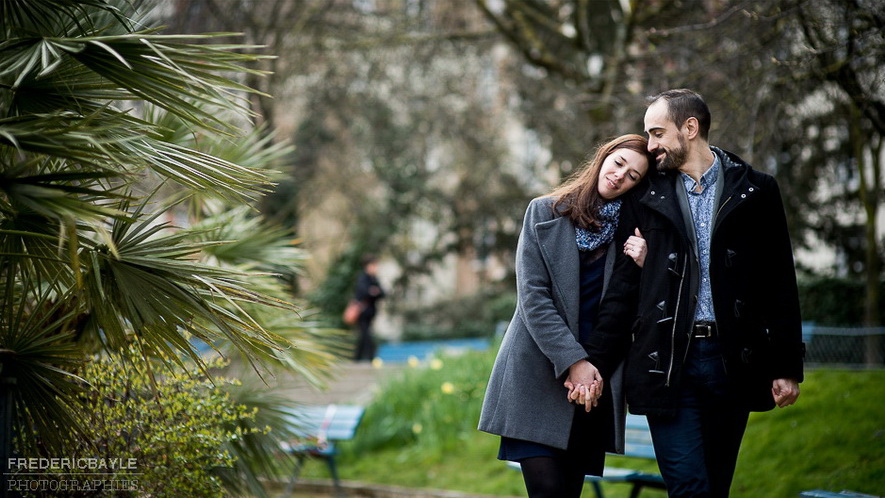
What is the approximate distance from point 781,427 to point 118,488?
5.08m

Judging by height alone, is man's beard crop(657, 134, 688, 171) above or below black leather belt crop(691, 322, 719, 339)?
above

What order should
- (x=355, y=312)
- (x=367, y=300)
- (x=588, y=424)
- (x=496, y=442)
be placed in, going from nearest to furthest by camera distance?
1. (x=588, y=424)
2. (x=496, y=442)
3. (x=355, y=312)
4. (x=367, y=300)

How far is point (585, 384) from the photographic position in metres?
3.57

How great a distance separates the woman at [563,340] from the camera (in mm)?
3602

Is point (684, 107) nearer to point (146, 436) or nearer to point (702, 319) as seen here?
point (702, 319)

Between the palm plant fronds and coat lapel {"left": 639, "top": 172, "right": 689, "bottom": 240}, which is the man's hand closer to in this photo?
coat lapel {"left": 639, "top": 172, "right": 689, "bottom": 240}

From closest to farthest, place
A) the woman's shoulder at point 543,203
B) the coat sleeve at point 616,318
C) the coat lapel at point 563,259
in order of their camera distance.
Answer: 1. the coat sleeve at point 616,318
2. the coat lapel at point 563,259
3. the woman's shoulder at point 543,203

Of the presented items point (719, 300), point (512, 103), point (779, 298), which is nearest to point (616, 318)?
point (719, 300)

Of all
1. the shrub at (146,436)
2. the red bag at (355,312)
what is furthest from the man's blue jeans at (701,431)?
the red bag at (355,312)

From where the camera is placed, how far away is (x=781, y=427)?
7125 mm

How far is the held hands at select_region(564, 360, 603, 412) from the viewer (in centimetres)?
356

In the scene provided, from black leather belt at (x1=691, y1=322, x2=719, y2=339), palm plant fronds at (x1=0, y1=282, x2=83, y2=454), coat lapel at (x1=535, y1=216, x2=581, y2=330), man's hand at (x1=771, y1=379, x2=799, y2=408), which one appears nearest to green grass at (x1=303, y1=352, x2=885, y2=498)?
man's hand at (x1=771, y1=379, x2=799, y2=408)

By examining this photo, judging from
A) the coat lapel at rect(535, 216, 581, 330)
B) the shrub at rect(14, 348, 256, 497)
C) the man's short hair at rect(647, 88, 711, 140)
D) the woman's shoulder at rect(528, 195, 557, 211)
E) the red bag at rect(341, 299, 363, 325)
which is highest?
the man's short hair at rect(647, 88, 711, 140)

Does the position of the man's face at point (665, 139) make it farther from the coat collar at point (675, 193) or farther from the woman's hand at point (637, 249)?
the woman's hand at point (637, 249)
